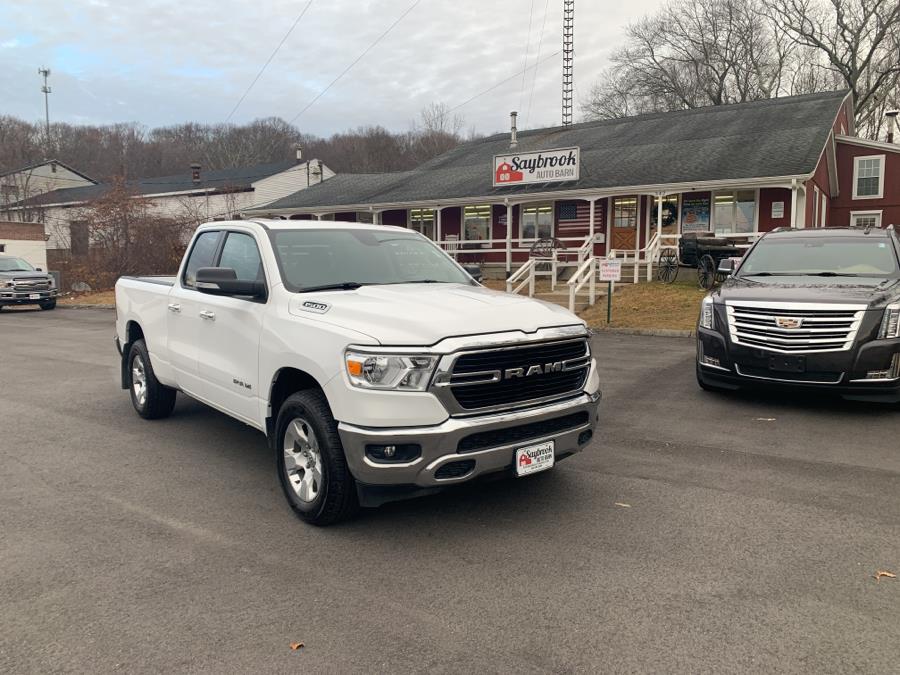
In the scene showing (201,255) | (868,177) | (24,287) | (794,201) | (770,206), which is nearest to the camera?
(201,255)

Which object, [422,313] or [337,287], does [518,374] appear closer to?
[422,313]

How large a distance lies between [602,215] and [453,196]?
18.7 feet

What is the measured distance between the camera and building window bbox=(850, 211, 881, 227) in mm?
A: 26594

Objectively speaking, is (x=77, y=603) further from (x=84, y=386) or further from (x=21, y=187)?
(x=21, y=187)

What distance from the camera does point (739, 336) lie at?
7.12 m

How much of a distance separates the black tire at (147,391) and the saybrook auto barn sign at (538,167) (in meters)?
19.3

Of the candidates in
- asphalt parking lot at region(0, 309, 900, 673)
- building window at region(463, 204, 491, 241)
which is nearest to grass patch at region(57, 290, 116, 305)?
building window at region(463, 204, 491, 241)

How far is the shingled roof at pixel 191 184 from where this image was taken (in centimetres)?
4531

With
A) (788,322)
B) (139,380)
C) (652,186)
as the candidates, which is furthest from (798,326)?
(652,186)

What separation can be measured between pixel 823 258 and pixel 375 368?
6719 mm

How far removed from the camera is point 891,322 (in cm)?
658

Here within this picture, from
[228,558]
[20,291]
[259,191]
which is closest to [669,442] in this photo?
[228,558]

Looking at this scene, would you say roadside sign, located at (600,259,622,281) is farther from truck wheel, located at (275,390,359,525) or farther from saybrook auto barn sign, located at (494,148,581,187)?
truck wheel, located at (275,390,359,525)

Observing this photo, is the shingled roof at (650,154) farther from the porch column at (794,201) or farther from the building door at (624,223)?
the building door at (624,223)
